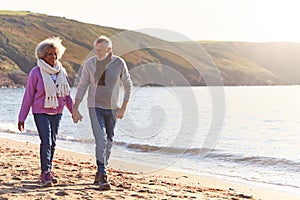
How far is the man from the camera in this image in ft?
24.5

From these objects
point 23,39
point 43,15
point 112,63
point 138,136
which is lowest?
point 138,136

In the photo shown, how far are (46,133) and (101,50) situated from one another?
1.60 metres

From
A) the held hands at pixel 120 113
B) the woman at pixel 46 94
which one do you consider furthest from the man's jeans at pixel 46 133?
the held hands at pixel 120 113

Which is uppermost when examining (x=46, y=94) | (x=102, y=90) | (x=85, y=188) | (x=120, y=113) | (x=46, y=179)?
(x=102, y=90)

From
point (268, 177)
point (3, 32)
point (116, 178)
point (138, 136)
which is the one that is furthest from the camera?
point (3, 32)

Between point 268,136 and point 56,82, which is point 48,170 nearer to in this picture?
point 56,82

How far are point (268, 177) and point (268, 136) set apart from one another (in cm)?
1373

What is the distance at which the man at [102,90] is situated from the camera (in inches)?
295

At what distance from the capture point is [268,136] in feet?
85.3

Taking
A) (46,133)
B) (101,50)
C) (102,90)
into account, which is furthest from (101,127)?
(101,50)

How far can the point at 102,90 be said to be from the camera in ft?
24.8

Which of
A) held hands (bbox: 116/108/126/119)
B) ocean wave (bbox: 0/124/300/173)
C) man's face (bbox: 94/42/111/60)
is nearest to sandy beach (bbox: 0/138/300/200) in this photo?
held hands (bbox: 116/108/126/119)

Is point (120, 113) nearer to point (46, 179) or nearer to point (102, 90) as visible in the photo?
point (102, 90)

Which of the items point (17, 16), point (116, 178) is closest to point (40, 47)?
point (116, 178)
